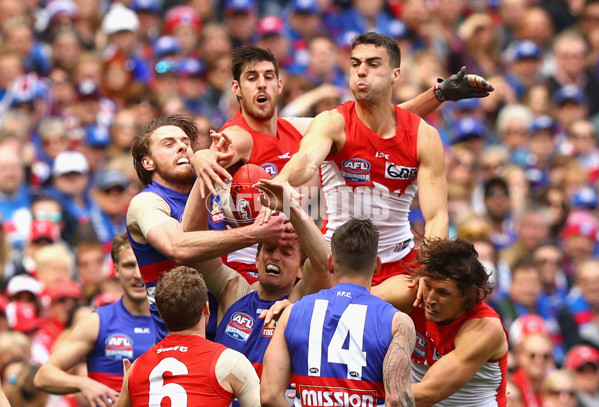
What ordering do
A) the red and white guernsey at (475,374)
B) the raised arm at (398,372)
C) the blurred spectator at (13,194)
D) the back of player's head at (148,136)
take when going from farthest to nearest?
1. the blurred spectator at (13,194)
2. the back of player's head at (148,136)
3. the red and white guernsey at (475,374)
4. the raised arm at (398,372)

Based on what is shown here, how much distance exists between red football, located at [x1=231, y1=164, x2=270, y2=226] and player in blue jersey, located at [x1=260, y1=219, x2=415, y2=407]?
1.04 m

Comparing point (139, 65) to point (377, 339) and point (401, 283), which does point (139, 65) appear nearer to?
point (401, 283)

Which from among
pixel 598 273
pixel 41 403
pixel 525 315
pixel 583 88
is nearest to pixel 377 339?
pixel 41 403

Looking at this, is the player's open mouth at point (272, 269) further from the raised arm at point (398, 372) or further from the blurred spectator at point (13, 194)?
the blurred spectator at point (13, 194)

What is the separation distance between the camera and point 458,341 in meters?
7.96

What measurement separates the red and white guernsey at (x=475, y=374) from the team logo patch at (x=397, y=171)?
115 centimetres

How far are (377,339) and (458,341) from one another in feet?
3.17

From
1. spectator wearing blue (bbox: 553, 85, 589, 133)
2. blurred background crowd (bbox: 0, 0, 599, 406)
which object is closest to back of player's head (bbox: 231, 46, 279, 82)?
blurred background crowd (bbox: 0, 0, 599, 406)

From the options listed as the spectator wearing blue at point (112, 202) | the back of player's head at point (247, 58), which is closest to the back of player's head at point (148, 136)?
the back of player's head at point (247, 58)

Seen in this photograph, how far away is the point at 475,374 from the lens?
8.17 meters

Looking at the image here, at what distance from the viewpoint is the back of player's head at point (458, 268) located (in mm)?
7898

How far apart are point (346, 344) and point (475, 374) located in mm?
1347

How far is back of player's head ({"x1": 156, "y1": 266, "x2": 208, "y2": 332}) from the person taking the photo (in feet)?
24.3

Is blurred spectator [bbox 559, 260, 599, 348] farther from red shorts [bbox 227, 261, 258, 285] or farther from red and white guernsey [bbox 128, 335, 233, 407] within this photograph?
red and white guernsey [bbox 128, 335, 233, 407]
